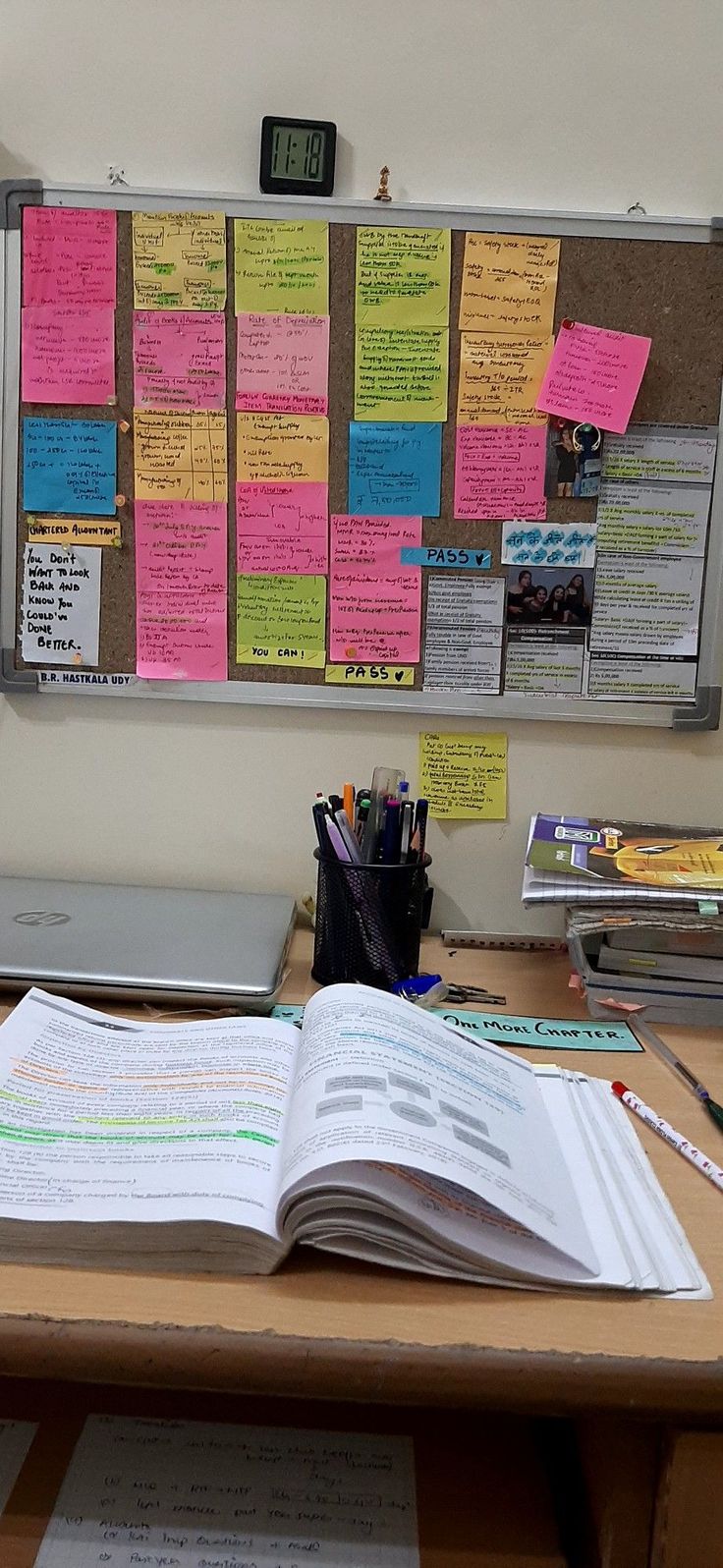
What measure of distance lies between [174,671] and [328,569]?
0.66 feet

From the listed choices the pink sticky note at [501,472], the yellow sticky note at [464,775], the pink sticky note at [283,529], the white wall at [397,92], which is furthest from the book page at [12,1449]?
the white wall at [397,92]

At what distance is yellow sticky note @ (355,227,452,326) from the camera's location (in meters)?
0.99

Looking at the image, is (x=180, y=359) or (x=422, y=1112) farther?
(x=180, y=359)

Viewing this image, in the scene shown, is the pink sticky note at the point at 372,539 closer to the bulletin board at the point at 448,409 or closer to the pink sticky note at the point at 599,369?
the bulletin board at the point at 448,409

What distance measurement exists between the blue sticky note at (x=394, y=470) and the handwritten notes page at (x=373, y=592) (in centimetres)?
1

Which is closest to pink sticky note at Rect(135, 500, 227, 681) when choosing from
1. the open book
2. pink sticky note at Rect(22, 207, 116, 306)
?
pink sticky note at Rect(22, 207, 116, 306)

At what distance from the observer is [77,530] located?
1.05 metres

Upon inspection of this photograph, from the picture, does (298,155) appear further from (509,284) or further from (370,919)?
(370,919)

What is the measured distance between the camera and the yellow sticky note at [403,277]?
3.24 feet

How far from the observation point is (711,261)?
99 centimetres

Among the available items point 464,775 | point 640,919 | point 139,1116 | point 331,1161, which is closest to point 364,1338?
point 331,1161

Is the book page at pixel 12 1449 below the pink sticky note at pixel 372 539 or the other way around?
below

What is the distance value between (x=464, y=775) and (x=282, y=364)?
0.47 metres

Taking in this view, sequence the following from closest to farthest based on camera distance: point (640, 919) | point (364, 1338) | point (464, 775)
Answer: point (364, 1338), point (640, 919), point (464, 775)
